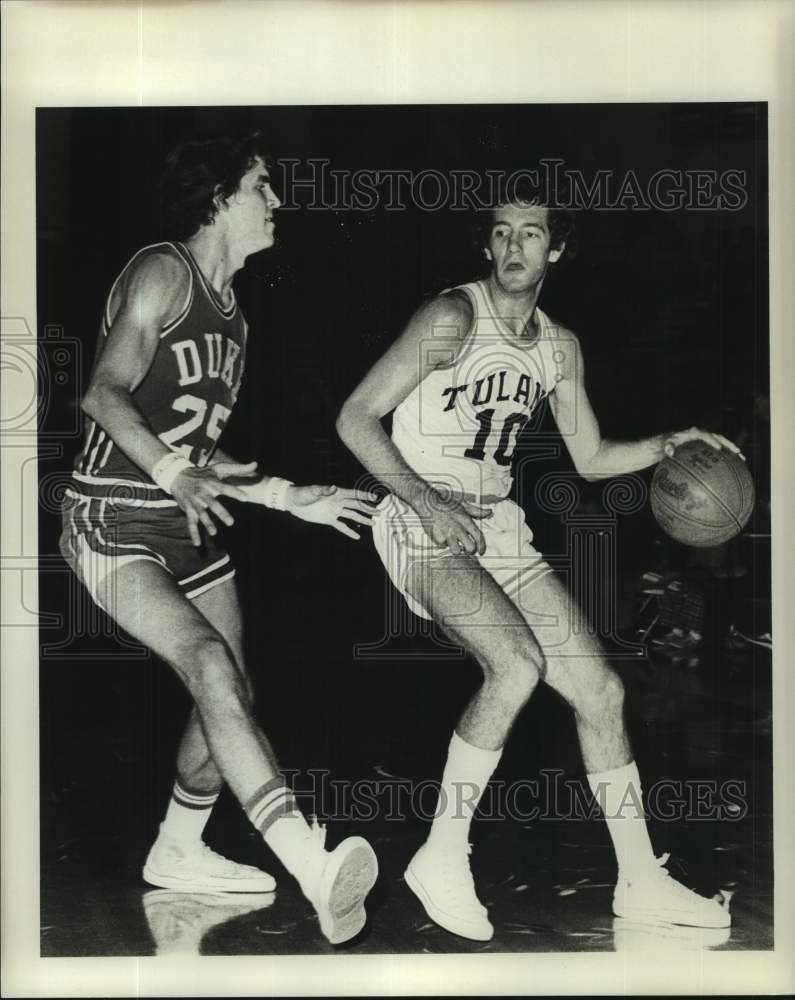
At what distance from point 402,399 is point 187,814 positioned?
1.33 metres

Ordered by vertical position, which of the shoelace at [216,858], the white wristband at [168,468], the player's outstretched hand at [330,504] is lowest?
the shoelace at [216,858]

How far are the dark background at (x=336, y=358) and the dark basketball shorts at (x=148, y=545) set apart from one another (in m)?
0.08

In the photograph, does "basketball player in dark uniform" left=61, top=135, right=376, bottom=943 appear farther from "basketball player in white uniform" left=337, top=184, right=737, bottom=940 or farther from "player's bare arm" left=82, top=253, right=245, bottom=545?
"basketball player in white uniform" left=337, top=184, right=737, bottom=940

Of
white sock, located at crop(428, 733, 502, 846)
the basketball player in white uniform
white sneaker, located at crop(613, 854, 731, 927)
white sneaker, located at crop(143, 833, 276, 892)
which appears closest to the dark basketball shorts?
the basketball player in white uniform

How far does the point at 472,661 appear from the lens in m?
3.47

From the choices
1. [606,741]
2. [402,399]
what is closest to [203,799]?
[606,741]

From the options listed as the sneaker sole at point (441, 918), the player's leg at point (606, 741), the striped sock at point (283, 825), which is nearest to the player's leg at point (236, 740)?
the striped sock at point (283, 825)

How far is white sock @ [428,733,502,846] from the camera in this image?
348 centimetres

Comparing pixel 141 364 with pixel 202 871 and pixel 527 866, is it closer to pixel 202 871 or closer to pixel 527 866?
pixel 202 871

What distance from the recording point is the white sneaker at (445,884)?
348 cm

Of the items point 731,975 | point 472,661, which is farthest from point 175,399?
point 731,975

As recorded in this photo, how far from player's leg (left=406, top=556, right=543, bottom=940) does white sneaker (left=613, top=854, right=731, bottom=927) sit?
1.43ft

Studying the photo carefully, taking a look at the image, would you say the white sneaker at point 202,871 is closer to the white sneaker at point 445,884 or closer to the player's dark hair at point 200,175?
the white sneaker at point 445,884
